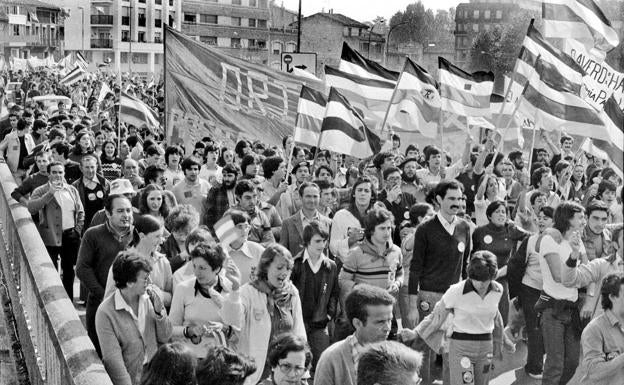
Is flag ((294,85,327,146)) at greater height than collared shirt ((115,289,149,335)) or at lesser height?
greater

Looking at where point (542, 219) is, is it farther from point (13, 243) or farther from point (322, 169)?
point (13, 243)

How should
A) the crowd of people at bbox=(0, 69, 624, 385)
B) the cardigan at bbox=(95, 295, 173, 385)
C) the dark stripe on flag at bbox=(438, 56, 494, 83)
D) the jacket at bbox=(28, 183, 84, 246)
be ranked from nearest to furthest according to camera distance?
the crowd of people at bbox=(0, 69, 624, 385) < the cardigan at bbox=(95, 295, 173, 385) < the jacket at bbox=(28, 183, 84, 246) < the dark stripe on flag at bbox=(438, 56, 494, 83)

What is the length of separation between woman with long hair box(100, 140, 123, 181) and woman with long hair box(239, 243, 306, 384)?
21.3 feet

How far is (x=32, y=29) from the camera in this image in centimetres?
12925

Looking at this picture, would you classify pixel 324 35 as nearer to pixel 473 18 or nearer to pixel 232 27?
pixel 232 27

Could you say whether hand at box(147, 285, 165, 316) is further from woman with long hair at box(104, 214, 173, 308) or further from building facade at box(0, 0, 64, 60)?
building facade at box(0, 0, 64, 60)

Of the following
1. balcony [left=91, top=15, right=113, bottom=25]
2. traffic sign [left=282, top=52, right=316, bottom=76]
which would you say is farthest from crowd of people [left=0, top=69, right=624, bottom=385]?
balcony [left=91, top=15, right=113, bottom=25]

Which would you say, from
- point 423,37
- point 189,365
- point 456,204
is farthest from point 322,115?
point 423,37

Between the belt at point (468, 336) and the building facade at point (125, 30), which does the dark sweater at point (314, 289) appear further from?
the building facade at point (125, 30)

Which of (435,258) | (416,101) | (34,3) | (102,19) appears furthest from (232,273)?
(34,3)

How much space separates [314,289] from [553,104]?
4198 mm

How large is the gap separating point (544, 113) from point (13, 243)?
522cm

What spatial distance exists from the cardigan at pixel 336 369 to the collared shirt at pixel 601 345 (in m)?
1.46

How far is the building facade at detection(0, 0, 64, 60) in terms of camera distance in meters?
119
